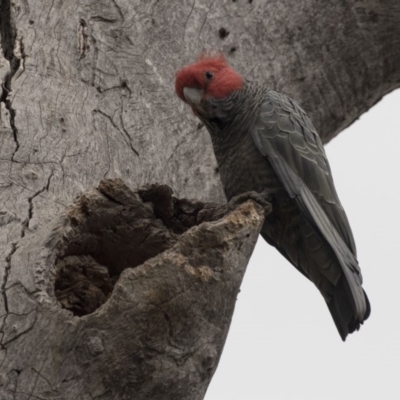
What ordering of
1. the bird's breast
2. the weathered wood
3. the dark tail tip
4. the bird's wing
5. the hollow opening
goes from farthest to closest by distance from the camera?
the bird's breast
the bird's wing
the dark tail tip
the hollow opening
the weathered wood

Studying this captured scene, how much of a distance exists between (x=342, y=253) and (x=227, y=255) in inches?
45.0

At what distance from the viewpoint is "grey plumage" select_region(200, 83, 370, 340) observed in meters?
3.95

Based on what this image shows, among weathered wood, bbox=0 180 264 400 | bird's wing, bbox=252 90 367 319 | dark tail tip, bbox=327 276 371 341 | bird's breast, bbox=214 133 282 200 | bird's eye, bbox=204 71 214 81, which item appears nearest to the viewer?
weathered wood, bbox=0 180 264 400

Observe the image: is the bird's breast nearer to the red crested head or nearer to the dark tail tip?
the red crested head

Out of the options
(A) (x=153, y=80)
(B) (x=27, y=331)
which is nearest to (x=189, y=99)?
(A) (x=153, y=80)

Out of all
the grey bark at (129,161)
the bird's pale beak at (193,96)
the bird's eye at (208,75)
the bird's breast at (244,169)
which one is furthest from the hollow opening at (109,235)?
the bird's eye at (208,75)

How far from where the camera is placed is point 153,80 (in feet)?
13.7

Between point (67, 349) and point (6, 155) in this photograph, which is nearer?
point (67, 349)

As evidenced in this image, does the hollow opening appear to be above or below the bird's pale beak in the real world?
below

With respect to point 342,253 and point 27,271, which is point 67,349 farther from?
point 342,253

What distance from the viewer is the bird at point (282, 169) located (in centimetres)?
396

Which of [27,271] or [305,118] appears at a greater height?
[305,118]

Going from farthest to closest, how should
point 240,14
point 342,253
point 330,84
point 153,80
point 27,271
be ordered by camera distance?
point 330,84 → point 240,14 → point 153,80 → point 342,253 → point 27,271

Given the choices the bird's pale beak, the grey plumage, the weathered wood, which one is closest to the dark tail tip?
the grey plumage
